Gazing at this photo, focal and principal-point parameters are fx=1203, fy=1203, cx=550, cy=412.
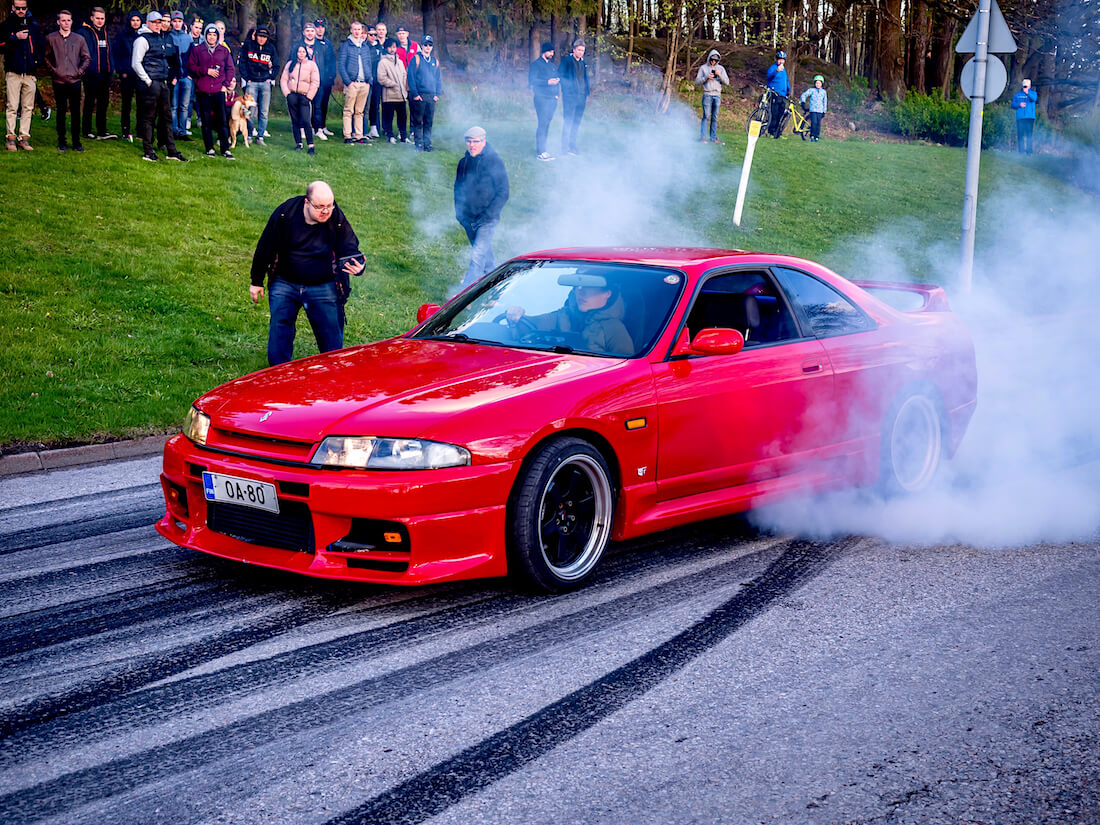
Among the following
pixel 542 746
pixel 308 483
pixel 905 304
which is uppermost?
pixel 905 304

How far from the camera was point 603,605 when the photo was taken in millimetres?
5023

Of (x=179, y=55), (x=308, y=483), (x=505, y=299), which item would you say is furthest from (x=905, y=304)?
(x=179, y=55)

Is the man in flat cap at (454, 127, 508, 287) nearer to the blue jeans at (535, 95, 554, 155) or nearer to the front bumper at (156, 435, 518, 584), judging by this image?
the front bumper at (156, 435, 518, 584)

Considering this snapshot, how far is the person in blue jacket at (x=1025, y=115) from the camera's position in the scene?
101 ft

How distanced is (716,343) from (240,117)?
15.4m

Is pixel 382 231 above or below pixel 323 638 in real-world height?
above

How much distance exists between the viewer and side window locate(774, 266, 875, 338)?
250 inches

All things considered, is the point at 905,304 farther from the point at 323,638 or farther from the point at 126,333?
the point at 126,333

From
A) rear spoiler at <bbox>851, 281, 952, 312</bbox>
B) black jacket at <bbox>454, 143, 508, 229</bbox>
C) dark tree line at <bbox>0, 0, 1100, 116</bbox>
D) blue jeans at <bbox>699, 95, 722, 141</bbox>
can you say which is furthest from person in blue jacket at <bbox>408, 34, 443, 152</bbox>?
rear spoiler at <bbox>851, 281, 952, 312</bbox>

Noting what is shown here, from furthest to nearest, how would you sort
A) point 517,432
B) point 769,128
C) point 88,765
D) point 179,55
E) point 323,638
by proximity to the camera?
point 769,128 < point 179,55 < point 517,432 < point 323,638 < point 88,765

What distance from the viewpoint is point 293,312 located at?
8.94 m

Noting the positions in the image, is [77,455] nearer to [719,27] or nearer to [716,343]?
[716,343]

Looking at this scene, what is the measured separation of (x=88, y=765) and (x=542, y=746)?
1.32 meters

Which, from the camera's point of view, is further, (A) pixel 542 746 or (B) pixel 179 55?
(B) pixel 179 55
